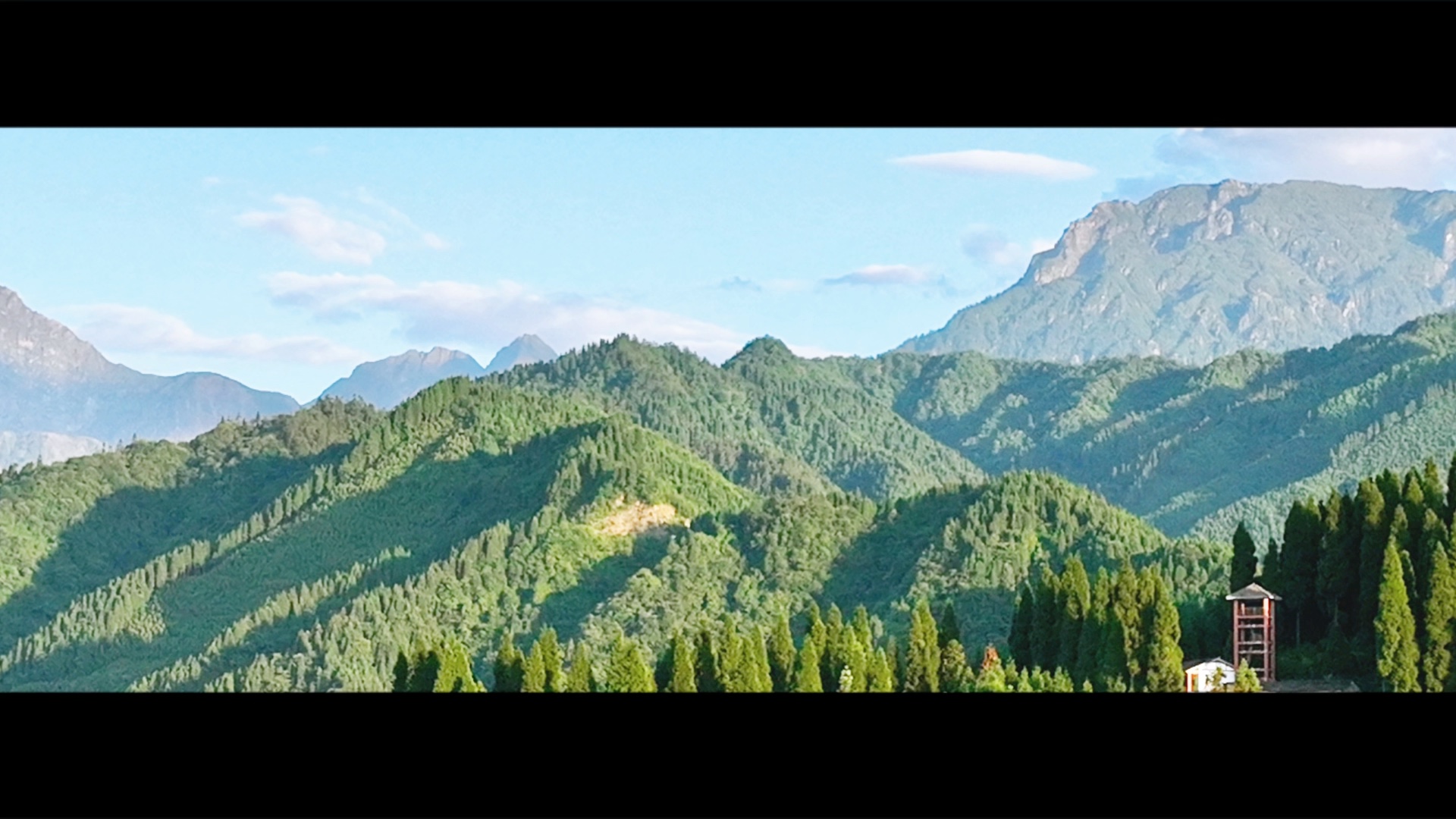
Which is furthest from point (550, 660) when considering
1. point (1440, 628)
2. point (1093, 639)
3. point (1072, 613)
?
point (1440, 628)

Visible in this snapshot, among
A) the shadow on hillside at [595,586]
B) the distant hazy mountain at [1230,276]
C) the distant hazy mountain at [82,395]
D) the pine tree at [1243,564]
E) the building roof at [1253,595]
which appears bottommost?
the building roof at [1253,595]

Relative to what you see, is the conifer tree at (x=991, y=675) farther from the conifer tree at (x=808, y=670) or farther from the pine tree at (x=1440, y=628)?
the pine tree at (x=1440, y=628)

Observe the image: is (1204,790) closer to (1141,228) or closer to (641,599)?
(641,599)

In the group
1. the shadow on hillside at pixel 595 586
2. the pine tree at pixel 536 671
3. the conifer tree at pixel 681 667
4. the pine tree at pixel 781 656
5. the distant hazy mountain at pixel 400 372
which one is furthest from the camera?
the distant hazy mountain at pixel 400 372

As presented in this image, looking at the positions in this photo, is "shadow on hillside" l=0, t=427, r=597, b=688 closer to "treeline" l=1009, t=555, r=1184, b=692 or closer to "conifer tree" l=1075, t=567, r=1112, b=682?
"treeline" l=1009, t=555, r=1184, b=692

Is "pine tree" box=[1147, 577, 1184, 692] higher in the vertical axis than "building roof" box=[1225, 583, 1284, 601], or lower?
lower

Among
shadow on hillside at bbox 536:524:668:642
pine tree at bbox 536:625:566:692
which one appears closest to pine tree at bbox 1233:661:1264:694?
pine tree at bbox 536:625:566:692

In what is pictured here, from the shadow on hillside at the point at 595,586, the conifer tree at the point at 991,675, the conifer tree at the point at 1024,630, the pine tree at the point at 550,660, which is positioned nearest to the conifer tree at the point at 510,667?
the pine tree at the point at 550,660
